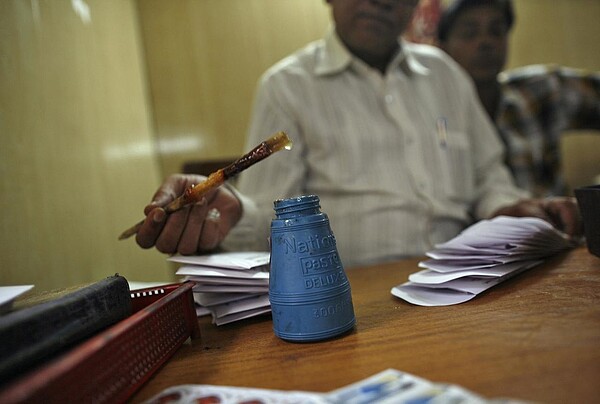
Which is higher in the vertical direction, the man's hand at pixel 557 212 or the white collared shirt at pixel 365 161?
the white collared shirt at pixel 365 161

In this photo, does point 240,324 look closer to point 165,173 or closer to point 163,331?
point 163,331

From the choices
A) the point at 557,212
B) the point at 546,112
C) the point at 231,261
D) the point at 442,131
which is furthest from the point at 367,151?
the point at 546,112

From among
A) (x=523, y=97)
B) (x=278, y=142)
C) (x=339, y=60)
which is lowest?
(x=278, y=142)

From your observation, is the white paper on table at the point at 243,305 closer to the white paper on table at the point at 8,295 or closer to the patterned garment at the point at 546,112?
the white paper on table at the point at 8,295

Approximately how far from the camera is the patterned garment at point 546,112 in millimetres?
2117

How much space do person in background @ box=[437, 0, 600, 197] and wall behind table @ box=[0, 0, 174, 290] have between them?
161 cm

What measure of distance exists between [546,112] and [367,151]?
127 centimetres

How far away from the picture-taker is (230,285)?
71cm

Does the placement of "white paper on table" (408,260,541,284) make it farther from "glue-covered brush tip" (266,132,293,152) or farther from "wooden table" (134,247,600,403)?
"glue-covered brush tip" (266,132,293,152)

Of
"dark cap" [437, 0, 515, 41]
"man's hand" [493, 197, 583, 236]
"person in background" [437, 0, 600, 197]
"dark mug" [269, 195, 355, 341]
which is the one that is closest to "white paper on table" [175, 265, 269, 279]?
"dark mug" [269, 195, 355, 341]

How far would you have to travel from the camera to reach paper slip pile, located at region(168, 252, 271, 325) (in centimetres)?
69

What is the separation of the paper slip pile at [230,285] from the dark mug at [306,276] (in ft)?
0.43

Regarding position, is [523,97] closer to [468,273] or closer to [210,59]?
[210,59]

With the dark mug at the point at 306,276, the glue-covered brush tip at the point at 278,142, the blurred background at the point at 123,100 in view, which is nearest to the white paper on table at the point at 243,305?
the dark mug at the point at 306,276
